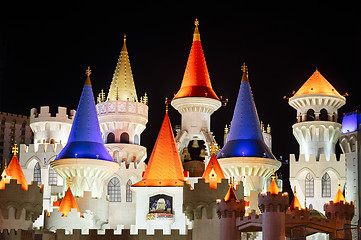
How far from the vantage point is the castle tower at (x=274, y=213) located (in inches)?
1638

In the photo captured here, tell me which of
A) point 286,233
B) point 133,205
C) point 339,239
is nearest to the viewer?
point 339,239

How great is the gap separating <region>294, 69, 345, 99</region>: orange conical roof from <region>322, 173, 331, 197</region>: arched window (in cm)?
601

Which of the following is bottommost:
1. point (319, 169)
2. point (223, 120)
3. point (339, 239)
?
point (339, 239)

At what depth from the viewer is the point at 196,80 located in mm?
63219

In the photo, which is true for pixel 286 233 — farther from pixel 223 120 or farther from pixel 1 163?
pixel 1 163

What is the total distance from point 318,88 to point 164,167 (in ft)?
45.2

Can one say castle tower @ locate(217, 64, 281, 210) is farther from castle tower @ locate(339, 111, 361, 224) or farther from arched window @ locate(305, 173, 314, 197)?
castle tower @ locate(339, 111, 361, 224)

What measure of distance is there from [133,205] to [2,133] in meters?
41.7

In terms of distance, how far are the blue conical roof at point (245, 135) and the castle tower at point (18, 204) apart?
1288 cm

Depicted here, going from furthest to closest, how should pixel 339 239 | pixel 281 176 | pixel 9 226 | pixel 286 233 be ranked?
pixel 281 176, pixel 9 226, pixel 286 233, pixel 339 239

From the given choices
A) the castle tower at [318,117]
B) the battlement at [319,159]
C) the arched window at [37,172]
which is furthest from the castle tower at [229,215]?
the arched window at [37,172]

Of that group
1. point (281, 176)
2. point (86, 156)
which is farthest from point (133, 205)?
point (281, 176)

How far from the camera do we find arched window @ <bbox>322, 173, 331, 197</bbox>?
198 ft

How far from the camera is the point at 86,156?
56719 mm
